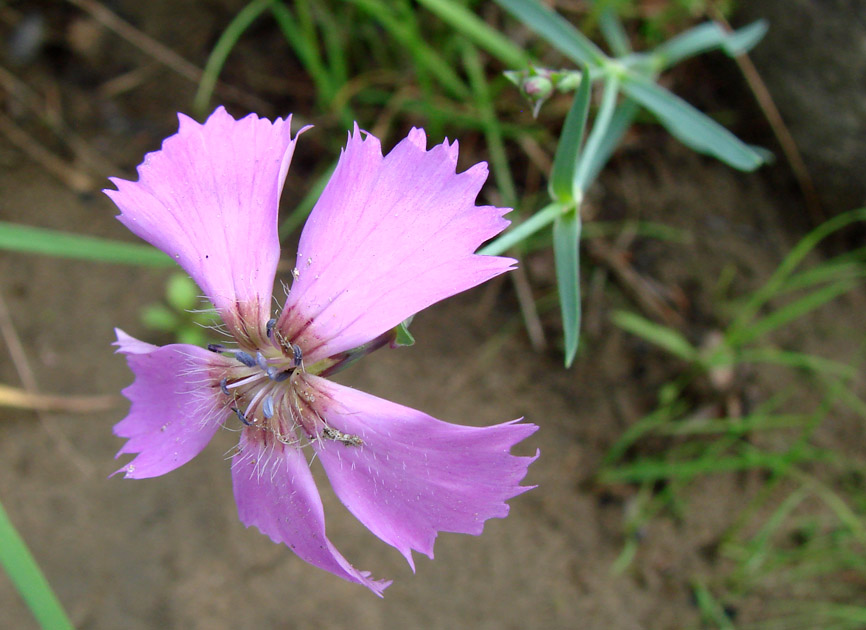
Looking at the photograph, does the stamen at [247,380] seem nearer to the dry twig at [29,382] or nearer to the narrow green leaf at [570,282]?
the narrow green leaf at [570,282]

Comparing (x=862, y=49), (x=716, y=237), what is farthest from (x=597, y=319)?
(x=862, y=49)

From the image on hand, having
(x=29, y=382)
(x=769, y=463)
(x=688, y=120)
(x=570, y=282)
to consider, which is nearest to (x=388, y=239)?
(x=570, y=282)

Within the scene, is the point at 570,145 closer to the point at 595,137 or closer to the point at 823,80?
the point at 595,137

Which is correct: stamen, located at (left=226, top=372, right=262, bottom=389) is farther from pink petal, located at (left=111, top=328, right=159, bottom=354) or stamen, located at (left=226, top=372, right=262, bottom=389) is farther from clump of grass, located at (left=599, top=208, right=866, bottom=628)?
clump of grass, located at (left=599, top=208, right=866, bottom=628)

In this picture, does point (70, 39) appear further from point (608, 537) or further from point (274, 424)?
point (608, 537)

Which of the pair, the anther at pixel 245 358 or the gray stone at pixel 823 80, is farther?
the gray stone at pixel 823 80

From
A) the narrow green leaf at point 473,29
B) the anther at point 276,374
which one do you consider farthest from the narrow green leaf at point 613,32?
the anther at point 276,374
